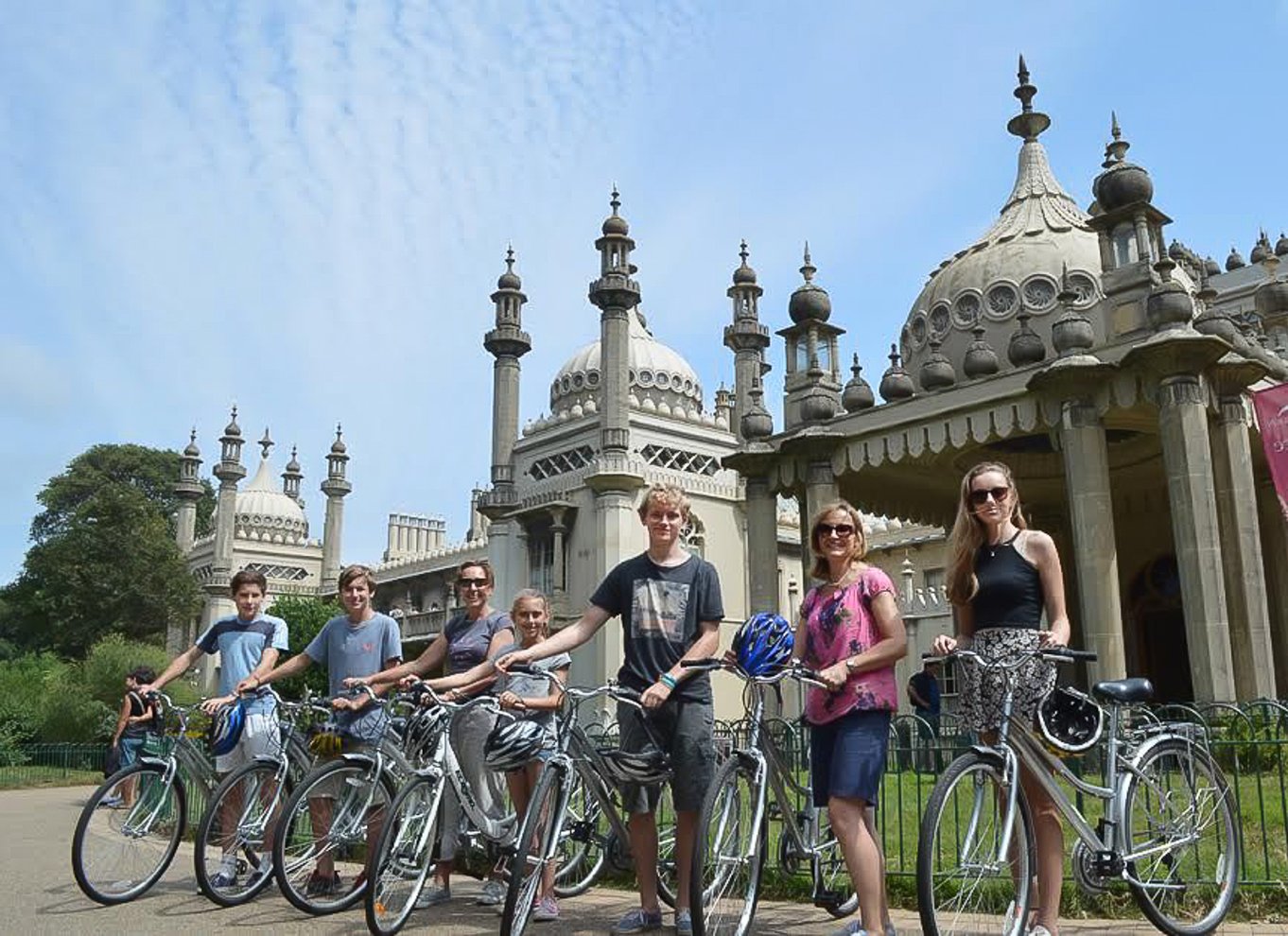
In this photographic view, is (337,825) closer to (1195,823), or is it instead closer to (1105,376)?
(1195,823)

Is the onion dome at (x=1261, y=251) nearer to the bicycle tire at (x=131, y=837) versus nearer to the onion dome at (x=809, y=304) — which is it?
the onion dome at (x=809, y=304)

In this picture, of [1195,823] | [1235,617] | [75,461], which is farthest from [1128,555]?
[75,461]

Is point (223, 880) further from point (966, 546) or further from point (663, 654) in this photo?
point (966, 546)

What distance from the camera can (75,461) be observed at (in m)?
57.0

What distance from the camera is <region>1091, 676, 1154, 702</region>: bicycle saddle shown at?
446 centimetres

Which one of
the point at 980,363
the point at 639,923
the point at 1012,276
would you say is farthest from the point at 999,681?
the point at 1012,276

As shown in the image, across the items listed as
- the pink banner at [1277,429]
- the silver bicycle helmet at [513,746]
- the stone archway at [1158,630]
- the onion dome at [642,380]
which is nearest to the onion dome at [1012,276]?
the pink banner at [1277,429]

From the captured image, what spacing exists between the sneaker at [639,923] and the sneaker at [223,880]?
2.51 metres

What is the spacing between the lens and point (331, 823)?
585cm

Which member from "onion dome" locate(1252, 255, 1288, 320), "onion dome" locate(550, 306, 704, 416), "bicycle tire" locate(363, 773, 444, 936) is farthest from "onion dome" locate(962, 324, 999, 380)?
"onion dome" locate(550, 306, 704, 416)

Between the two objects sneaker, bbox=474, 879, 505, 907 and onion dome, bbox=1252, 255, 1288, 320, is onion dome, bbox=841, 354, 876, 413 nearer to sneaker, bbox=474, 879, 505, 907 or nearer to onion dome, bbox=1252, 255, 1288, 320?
onion dome, bbox=1252, 255, 1288, 320

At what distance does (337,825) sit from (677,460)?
3166 cm

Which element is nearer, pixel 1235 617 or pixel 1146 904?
pixel 1146 904

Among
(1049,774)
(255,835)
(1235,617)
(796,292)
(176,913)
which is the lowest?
(176,913)
